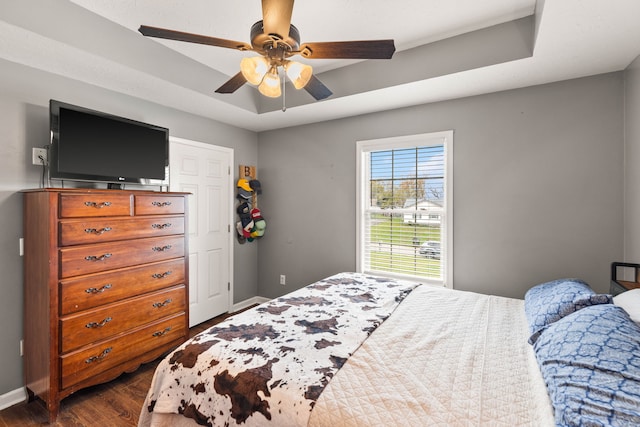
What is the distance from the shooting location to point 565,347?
118 centimetres

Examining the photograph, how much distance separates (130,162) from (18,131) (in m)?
0.69

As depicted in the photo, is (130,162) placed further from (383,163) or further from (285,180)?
(383,163)

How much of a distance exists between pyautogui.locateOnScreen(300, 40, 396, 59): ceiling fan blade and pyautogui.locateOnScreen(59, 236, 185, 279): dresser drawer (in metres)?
1.92

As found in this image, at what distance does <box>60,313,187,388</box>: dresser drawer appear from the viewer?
1.98 metres

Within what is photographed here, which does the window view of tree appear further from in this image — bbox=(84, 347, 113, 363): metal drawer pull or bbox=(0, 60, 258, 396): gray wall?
Answer: bbox=(0, 60, 258, 396): gray wall

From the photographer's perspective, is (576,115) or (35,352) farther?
(576,115)

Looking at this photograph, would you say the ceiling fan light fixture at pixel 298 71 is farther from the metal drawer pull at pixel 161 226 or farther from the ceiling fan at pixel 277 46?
the metal drawer pull at pixel 161 226

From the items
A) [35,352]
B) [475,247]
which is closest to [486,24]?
[475,247]

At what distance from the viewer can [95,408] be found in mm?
2051

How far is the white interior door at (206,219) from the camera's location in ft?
10.6

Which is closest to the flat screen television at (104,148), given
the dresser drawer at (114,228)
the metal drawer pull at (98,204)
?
the metal drawer pull at (98,204)

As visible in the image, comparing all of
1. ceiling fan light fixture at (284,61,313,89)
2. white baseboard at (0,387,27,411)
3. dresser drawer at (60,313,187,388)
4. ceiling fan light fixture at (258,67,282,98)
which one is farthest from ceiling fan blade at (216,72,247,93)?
white baseboard at (0,387,27,411)

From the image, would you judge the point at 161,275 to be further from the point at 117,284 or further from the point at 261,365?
the point at 261,365

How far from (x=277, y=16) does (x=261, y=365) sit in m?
1.52
